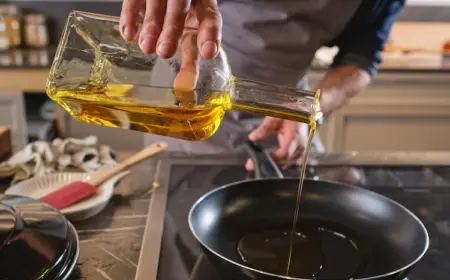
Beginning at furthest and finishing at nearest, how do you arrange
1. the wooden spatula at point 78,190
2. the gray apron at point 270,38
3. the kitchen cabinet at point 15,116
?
the kitchen cabinet at point 15,116
the gray apron at point 270,38
the wooden spatula at point 78,190

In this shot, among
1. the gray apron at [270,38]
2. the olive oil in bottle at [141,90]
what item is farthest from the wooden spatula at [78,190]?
the gray apron at [270,38]

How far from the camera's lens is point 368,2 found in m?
1.03

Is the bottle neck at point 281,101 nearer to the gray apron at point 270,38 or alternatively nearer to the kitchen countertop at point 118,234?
the kitchen countertop at point 118,234

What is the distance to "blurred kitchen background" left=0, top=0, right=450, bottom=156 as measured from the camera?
1.76m

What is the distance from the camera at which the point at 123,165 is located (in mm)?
764

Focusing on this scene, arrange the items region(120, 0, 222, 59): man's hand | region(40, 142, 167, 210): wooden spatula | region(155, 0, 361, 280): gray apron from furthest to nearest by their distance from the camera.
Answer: region(155, 0, 361, 280): gray apron, region(40, 142, 167, 210): wooden spatula, region(120, 0, 222, 59): man's hand

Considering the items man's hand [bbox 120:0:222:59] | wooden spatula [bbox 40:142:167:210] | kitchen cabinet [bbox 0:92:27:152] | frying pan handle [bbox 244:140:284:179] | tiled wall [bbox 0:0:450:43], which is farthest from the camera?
tiled wall [bbox 0:0:450:43]

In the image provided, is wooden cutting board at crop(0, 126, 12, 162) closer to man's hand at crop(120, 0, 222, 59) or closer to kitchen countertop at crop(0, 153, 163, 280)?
kitchen countertop at crop(0, 153, 163, 280)

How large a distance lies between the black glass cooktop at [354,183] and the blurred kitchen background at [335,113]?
100cm

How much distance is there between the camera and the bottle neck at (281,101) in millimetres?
537

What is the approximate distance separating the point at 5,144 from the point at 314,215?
516 mm

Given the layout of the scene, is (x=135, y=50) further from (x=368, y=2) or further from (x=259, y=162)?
(x=368, y=2)

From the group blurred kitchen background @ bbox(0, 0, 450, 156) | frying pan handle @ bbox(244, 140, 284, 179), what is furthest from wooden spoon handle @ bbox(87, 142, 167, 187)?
blurred kitchen background @ bbox(0, 0, 450, 156)

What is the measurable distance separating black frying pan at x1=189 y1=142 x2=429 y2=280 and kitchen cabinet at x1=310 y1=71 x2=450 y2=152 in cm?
113
